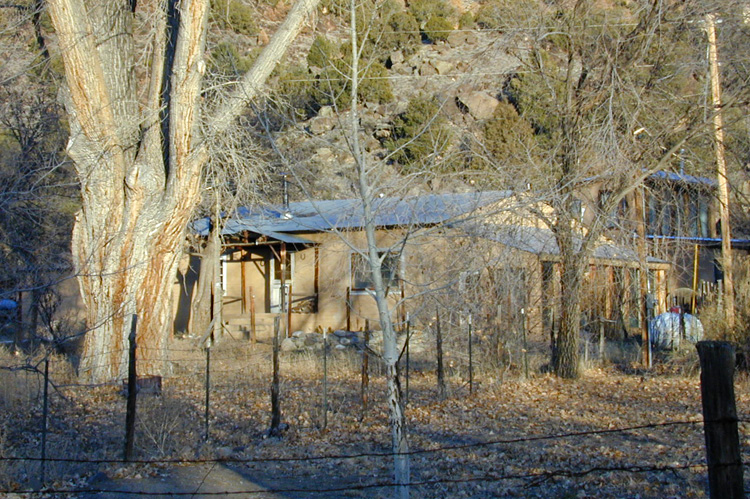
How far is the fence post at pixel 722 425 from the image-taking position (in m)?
3.67

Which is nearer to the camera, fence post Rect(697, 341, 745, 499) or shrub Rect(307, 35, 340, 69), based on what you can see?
fence post Rect(697, 341, 745, 499)

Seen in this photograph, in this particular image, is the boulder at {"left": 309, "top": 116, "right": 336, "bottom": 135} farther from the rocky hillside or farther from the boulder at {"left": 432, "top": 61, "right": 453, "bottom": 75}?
the boulder at {"left": 432, "top": 61, "right": 453, "bottom": 75}

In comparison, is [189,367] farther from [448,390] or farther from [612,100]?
[612,100]

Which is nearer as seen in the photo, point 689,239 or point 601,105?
point 601,105

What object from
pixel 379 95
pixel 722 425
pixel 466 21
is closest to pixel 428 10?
pixel 466 21

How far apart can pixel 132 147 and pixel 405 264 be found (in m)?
4.67

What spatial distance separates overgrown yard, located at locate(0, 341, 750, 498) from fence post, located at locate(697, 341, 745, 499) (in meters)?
1.13

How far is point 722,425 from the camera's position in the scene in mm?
3709

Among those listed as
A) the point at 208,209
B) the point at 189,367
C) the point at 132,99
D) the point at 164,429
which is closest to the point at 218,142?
the point at 132,99

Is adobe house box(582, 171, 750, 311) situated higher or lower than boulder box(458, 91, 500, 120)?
lower

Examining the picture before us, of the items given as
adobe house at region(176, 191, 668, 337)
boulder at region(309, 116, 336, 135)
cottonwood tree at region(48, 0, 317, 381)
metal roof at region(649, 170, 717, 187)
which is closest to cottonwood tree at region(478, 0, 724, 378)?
metal roof at region(649, 170, 717, 187)

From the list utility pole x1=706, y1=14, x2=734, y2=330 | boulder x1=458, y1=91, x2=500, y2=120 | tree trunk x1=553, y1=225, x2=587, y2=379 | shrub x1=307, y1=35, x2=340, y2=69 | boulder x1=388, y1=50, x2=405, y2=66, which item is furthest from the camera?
boulder x1=388, y1=50, x2=405, y2=66

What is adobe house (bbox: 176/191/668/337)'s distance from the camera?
26.2 feet

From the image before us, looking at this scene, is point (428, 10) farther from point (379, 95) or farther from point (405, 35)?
point (379, 95)
